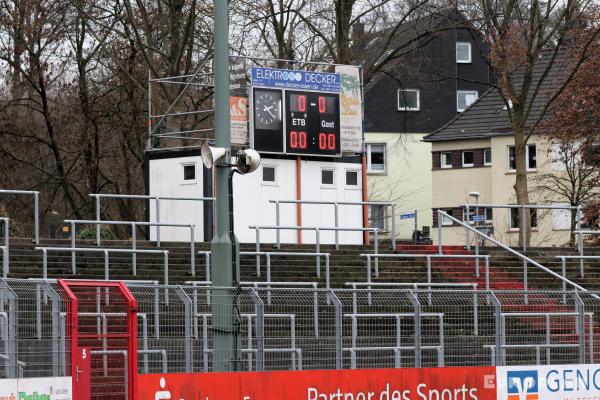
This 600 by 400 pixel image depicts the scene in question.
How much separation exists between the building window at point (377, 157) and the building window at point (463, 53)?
21.5 ft

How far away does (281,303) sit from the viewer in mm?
20750

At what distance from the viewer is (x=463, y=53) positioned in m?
77.0

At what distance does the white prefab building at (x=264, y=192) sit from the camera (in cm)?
3253

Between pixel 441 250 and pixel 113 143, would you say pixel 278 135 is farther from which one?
pixel 113 143

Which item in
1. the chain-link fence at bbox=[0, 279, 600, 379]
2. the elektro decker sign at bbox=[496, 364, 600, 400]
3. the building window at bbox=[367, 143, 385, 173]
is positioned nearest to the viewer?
the chain-link fence at bbox=[0, 279, 600, 379]

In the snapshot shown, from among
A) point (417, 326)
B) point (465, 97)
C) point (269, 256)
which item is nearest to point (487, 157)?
point (465, 97)

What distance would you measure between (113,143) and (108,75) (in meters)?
3.47

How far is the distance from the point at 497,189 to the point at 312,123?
113ft

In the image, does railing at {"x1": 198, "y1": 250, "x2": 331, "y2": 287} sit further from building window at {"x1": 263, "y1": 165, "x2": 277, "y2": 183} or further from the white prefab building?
building window at {"x1": 263, "y1": 165, "x2": 277, "y2": 183}

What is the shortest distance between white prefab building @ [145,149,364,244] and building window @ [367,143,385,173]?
129 feet

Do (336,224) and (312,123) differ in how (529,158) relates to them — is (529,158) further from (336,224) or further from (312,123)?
(336,224)

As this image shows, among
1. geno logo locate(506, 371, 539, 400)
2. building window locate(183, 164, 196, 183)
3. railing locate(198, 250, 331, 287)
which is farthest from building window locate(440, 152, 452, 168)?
geno logo locate(506, 371, 539, 400)

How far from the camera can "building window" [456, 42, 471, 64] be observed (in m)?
76.8

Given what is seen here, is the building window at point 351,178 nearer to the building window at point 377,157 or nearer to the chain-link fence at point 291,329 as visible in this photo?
the chain-link fence at point 291,329
